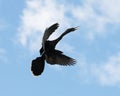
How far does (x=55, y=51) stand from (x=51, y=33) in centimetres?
32

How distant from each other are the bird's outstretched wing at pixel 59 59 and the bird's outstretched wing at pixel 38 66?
120 millimetres

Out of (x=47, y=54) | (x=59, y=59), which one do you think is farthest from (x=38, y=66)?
(x=59, y=59)

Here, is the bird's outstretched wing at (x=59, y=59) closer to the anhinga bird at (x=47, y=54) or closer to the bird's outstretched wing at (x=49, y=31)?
Answer: the anhinga bird at (x=47, y=54)

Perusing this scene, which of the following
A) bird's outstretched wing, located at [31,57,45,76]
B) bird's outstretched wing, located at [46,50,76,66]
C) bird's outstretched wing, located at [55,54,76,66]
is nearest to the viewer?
bird's outstretched wing, located at [31,57,45,76]

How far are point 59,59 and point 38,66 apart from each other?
2.26 feet

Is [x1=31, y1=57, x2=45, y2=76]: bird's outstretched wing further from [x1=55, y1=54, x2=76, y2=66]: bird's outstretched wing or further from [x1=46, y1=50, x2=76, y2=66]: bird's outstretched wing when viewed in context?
[x1=55, y1=54, x2=76, y2=66]: bird's outstretched wing

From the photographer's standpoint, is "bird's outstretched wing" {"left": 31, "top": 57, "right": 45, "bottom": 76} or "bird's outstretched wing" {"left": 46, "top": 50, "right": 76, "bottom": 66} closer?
"bird's outstretched wing" {"left": 31, "top": 57, "right": 45, "bottom": 76}

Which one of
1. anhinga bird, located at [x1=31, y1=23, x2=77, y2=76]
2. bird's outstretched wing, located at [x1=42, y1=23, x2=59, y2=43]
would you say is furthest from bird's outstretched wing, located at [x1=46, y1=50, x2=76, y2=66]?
bird's outstretched wing, located at [x1=42, y1=23, x2=59, y2=43]

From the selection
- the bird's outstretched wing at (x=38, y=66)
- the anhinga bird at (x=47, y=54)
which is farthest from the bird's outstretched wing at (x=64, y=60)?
the bird's outstretched wing at (x=38, y=66)

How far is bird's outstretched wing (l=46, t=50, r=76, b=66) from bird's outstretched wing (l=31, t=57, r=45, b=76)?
0.39 ft

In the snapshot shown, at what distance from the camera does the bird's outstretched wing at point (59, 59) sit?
13.0 ft

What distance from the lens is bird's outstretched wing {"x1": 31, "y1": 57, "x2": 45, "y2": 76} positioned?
12.3ft

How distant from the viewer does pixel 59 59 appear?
4.45 meters

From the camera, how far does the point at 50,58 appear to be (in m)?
3.95
